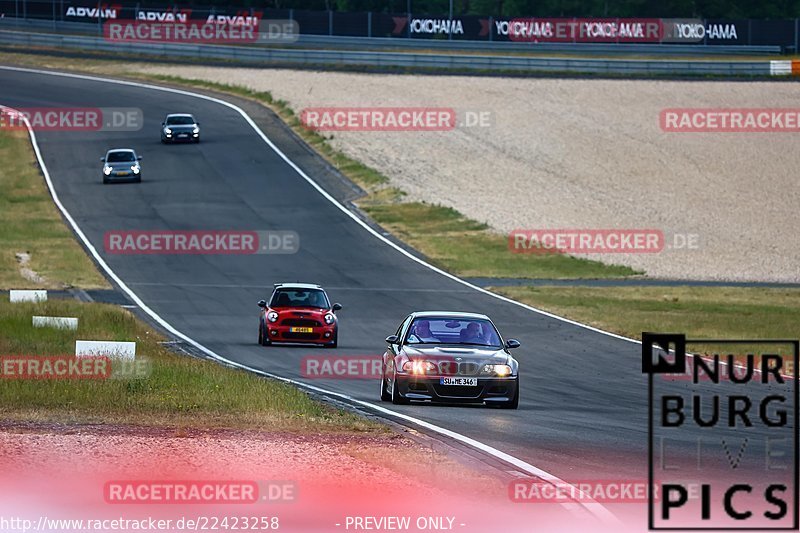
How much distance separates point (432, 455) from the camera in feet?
43.9

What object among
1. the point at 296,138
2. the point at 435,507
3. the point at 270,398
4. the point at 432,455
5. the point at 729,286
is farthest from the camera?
the point at 296,138

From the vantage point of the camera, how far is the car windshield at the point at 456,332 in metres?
18.9

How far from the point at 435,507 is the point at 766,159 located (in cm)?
5715

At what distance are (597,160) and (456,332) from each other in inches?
1833

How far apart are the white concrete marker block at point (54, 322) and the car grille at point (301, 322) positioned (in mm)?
4411

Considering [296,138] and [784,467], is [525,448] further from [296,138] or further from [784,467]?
[296,138]

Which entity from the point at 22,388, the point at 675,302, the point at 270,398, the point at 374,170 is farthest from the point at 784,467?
the point at 374,170

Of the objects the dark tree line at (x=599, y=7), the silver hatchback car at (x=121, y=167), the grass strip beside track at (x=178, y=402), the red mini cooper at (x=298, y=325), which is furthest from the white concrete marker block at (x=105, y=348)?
the dark tree line at (x=599, y=7)

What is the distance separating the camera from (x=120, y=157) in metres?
58.7

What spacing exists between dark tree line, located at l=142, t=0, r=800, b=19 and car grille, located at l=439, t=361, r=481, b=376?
299ft

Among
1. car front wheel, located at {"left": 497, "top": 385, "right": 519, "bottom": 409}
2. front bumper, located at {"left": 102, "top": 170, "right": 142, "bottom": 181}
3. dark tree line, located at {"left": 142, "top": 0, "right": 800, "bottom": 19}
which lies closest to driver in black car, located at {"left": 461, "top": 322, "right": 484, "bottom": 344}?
car front wheel, located at {"left": 497, "top": 385, "right": 519, "bottom": 409}

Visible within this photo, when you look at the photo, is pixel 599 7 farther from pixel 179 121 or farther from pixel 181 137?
pixel 181 137

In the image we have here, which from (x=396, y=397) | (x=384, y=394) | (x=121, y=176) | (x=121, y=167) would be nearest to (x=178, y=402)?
(x=396, y=397)

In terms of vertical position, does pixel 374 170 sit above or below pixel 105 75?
below
